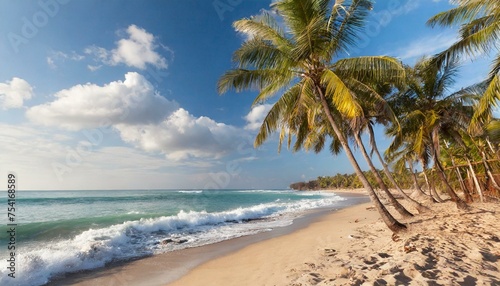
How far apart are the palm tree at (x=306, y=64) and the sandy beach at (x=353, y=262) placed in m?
1.56

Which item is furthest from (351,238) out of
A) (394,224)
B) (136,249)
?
(136,249)

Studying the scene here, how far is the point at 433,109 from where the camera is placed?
460 inches

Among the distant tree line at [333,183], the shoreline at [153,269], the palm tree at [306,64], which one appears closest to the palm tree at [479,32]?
the palm tree at [306,64]

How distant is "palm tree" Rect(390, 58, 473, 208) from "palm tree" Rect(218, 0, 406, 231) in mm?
4450

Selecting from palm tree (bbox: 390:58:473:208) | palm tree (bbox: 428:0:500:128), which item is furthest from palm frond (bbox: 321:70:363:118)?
palm tree (bbox: 390:58:473:208)

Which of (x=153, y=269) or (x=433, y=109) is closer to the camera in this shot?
(x=153, y=269)

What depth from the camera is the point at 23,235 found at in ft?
38.2

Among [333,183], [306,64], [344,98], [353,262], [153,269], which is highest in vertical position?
[306,64]

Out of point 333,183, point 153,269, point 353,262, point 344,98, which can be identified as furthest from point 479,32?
point 333,183

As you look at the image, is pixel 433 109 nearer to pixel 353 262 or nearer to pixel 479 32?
pixel 479 32

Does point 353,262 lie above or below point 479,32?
→ below

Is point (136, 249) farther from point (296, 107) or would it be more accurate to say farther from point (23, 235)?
point (296, 107)

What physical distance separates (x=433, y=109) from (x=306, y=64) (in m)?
7.32

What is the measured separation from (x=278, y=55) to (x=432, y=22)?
5.27m
